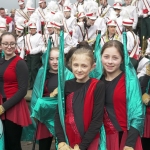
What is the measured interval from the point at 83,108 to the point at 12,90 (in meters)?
1.43

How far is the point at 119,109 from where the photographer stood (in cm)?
352

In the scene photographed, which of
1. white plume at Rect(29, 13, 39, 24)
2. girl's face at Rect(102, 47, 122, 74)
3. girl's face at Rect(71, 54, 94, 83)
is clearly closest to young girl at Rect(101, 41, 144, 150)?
girl's face at Rect(102, 47, 122, 74)

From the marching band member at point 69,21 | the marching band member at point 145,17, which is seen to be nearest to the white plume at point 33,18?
the marching band member at point 69,21

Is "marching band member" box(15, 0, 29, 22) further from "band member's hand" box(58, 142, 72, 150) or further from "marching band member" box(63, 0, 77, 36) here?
"band member's hand" box(58, 142, 72, 150)

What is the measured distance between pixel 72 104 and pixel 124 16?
274 inches

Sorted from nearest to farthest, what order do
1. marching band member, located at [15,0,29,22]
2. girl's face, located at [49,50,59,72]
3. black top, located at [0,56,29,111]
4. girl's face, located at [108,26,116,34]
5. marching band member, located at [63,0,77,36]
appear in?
black top, located at [0,56,29,111] < girl's face, located at [49,50,59,72] < girl's face, located at [108,26,116,34] < marching band member, located at [63,0,77,36] < marching band member, located at [15,0,29,22]

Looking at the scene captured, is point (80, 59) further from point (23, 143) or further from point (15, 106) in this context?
point (23, 143)

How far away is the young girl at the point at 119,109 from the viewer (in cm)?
346

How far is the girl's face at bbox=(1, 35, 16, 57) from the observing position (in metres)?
4.64

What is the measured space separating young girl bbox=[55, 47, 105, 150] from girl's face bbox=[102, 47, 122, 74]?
13 cm

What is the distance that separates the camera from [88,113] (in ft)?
11.5

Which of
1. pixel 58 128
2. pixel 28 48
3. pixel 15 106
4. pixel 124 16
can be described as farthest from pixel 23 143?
pixel 124 16

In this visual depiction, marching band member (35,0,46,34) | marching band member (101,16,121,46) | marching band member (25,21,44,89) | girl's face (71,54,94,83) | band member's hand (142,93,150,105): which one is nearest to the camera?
girl's face (71,54,94,83)

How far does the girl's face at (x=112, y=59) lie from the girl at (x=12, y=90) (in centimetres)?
132
